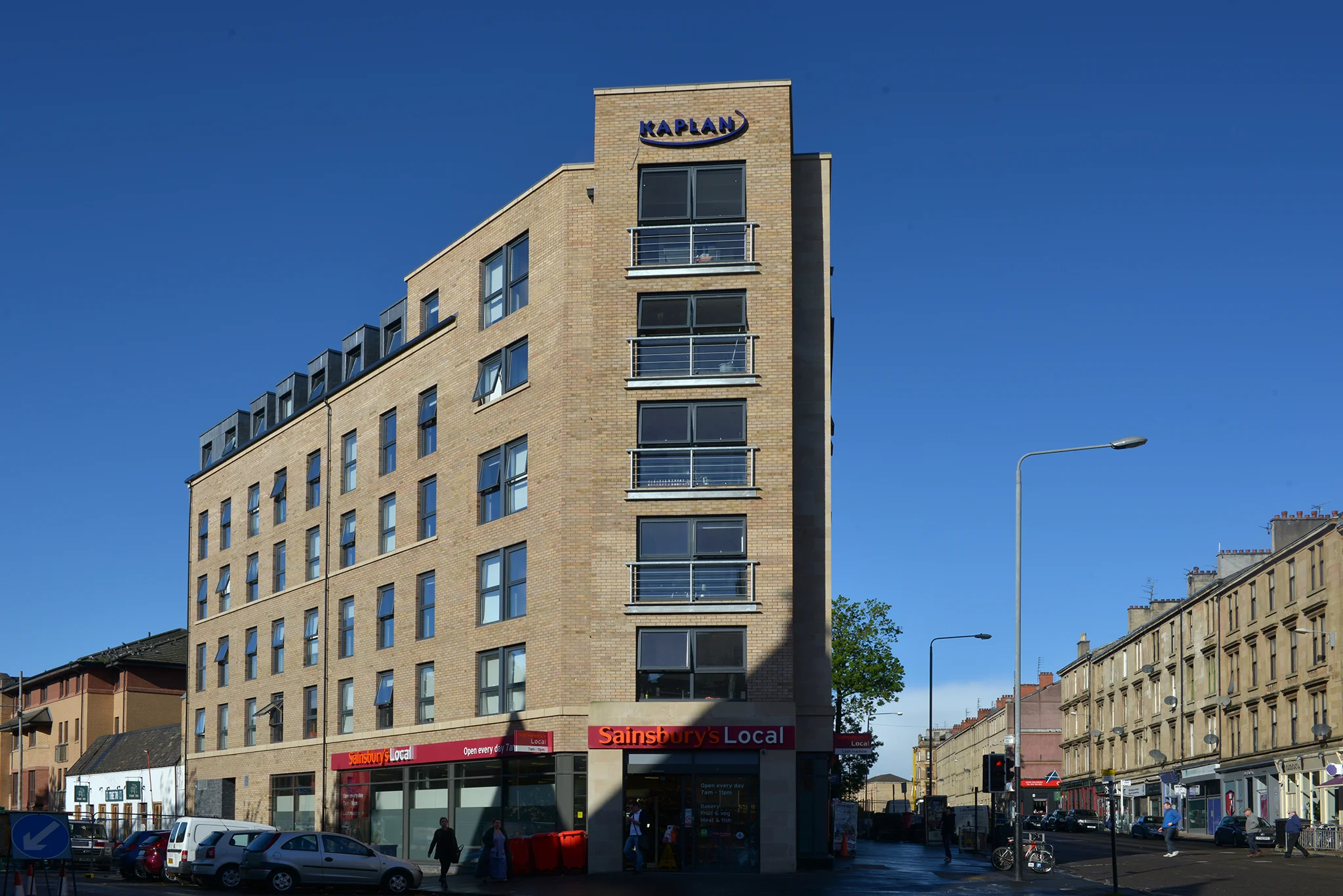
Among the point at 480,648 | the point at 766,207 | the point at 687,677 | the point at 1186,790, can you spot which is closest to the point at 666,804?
the point at 687,677

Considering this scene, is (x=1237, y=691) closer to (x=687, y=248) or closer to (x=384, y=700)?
(x=384, y=700)

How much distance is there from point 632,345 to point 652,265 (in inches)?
84.7

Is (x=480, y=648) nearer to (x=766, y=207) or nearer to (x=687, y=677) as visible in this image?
(x=687, y=677)

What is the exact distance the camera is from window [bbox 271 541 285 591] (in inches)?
2089

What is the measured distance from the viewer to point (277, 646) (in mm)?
52688

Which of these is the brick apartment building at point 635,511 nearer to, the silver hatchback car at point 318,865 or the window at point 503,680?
the window at point 503,680

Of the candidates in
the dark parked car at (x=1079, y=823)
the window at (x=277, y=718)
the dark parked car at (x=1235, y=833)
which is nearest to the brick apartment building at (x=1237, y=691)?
the dark parked car at (x=1235, y=833)

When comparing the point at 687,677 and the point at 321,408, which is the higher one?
the point at 321,408

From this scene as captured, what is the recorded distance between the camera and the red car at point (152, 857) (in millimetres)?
37812

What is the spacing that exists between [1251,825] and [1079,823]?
17.8 m

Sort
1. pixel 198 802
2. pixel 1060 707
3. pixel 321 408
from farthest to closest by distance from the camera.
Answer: pixel 1060 707
pixel 198 802
pixel 321 408

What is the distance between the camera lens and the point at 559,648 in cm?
3628

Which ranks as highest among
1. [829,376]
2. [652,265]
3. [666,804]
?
[652,265]

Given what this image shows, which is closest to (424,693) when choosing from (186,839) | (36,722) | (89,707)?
(186,839)
